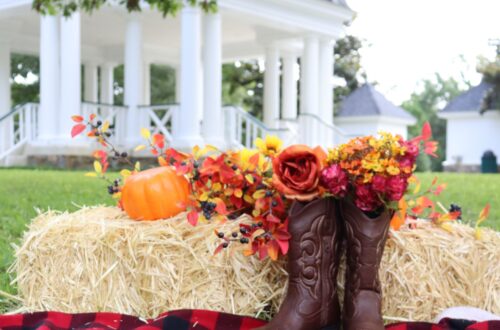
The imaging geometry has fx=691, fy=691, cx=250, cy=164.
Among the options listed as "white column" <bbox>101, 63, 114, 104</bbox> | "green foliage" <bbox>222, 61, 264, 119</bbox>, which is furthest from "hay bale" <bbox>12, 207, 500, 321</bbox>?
"green foliage" <bbox>222, 61, 264, 119</bbox>

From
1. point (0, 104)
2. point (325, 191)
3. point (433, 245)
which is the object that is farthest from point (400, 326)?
point (0, 104)

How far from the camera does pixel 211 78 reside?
12922 millimetres

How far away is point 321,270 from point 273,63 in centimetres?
1435

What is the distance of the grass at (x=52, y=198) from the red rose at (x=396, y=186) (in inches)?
72.6

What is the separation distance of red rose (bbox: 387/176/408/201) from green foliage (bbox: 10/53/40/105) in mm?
24110

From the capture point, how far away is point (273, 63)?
53.9ft

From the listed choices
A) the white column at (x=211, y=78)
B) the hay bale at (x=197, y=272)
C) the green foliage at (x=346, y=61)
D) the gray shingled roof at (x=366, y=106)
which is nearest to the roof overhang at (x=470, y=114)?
the gray shingled roof at (x=366, y=106)

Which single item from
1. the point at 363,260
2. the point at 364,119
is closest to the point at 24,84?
the point at 364,119

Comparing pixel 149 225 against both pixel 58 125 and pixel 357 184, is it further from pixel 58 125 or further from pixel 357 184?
pixel 58 125

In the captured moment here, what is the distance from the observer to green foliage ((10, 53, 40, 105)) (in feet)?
81.6

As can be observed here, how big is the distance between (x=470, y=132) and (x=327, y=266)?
27.7 metres

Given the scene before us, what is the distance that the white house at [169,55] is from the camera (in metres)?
12.7

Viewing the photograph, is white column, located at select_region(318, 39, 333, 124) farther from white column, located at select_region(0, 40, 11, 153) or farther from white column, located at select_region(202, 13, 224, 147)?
white column, located at select_region(0, 40, 11, 153)

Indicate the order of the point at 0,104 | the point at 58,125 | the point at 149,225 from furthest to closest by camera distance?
the point at 0,104 < the point at 58,125 < the point at 149,225
